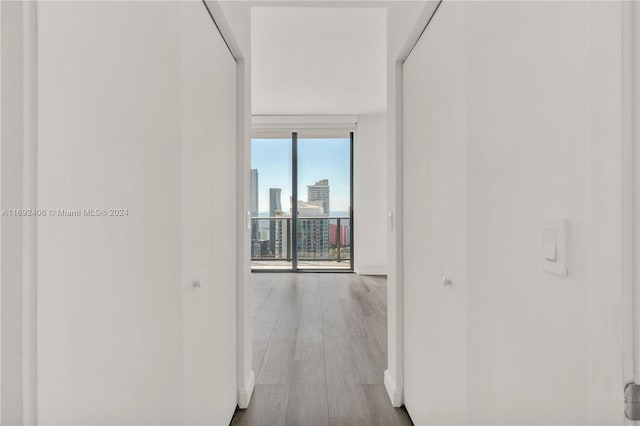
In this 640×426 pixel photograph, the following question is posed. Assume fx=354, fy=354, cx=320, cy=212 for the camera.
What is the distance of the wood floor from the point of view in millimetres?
1851

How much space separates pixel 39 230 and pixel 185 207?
589mm

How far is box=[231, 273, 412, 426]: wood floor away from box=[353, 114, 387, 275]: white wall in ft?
4.29

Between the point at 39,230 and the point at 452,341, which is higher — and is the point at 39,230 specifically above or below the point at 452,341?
above

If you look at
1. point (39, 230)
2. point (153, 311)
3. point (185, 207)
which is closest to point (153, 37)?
point (185, 207)

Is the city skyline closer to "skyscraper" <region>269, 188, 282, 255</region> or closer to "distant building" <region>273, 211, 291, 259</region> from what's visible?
"skyscraper" <region>269, 188, 282, 255</region>

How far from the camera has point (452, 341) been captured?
4.12ft

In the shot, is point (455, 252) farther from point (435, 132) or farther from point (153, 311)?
point (153, 311)

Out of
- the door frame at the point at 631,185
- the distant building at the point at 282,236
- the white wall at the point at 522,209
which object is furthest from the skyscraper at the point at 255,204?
the door frame at the point at 631,185

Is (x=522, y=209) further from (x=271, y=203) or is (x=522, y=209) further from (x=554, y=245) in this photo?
(x=271, y=203)

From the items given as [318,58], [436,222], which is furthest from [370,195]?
[436,222]

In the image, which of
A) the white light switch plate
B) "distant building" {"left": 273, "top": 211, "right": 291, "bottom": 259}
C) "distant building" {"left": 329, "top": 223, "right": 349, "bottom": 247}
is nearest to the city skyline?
"distant building" {"left": 273, "top": 211, "right": 291, "bottom": 259}

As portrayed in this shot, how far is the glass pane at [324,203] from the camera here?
602 centimetres

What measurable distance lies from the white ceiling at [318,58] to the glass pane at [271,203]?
31.8 inches

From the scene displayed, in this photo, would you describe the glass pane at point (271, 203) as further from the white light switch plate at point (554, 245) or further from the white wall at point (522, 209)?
the white light switch plate at point (554, 245)
